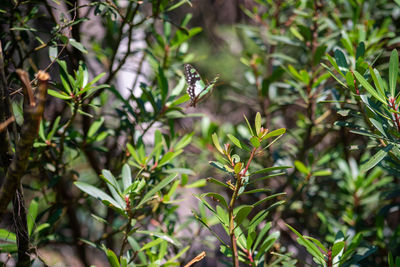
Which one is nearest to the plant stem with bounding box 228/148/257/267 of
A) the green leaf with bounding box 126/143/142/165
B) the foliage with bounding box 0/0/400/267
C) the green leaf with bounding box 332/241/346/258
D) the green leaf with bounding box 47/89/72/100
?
the foliage with bounding box 0/0/400/267

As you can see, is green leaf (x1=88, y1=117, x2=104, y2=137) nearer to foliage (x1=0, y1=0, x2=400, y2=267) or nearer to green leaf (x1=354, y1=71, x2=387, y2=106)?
foliage (x1=0, y1=0, x2=400, y2=267)

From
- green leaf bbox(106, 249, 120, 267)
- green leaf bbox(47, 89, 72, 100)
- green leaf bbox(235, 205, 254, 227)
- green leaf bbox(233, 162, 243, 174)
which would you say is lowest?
green leaf bbox(106, 249, 120, 267)

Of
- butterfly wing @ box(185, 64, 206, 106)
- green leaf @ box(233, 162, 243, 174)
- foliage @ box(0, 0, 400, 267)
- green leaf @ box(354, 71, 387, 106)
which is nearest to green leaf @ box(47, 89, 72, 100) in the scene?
foliage @ box(0, 0, 400, 267)

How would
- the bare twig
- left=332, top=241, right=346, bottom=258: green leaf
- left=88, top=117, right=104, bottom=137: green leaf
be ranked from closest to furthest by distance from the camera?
the bare twig
left=332, top=241, right=346, bottom=258: green leaf
left=88, top=117, right=104, bottom=137: green leaf

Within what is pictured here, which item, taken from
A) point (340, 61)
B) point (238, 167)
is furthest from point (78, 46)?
point (340, 61)

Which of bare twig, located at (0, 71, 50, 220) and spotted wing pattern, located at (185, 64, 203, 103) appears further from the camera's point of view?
spotted wing pattern, located at (185, 64, 203, 103)

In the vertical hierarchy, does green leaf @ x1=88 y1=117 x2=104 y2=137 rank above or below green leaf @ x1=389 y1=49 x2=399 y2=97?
below

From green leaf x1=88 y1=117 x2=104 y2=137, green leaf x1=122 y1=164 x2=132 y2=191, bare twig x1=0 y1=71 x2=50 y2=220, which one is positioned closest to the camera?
bare twig x1=0 y1=71 x2=50 y2=220

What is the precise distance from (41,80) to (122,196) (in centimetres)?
29

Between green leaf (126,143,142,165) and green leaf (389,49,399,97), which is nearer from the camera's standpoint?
green leaf (389,49,399,97)

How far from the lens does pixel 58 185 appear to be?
108cm

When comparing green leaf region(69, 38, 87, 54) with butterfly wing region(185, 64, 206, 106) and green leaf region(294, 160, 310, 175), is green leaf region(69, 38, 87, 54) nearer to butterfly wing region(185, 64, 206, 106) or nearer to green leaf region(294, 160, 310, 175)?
butterfly wing region(185, 64, 206, 106)

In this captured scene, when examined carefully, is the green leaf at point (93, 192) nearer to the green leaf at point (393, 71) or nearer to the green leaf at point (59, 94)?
the green leaf at point (59, 94)

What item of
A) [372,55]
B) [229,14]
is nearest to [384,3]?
[372,55]
